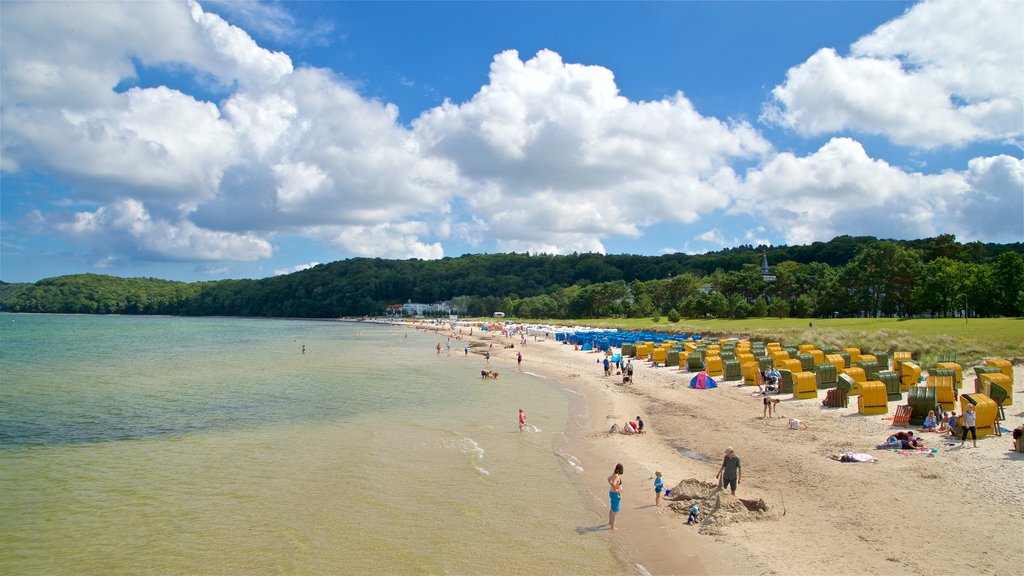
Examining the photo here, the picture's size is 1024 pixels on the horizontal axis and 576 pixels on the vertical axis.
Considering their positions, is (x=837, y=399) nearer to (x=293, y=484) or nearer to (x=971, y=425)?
(x=971, y=425)

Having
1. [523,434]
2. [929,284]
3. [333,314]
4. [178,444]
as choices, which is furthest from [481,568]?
[333,314]

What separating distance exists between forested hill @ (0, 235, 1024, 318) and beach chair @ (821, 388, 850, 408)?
1758 inches

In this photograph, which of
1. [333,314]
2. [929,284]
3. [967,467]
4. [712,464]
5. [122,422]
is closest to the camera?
[967,467]

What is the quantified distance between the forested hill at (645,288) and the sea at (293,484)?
5352cm

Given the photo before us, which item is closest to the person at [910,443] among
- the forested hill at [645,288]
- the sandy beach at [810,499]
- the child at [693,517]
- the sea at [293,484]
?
the sandy beach at [810,499]

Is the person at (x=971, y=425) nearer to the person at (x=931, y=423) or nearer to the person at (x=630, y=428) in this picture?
the person at (x=931, y=423)

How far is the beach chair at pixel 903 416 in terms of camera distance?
57.3ft

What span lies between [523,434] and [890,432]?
11.3m

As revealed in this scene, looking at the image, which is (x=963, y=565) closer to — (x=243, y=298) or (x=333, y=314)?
(x=333, y=314)

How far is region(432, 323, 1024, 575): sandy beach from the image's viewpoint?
941cm

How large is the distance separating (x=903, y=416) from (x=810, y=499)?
800cm

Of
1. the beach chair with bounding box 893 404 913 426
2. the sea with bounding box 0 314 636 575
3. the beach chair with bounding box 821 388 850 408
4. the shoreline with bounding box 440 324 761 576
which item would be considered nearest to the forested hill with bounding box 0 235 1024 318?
the beach chair with bounding box 821 388 850 408

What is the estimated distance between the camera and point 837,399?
21.2 metres

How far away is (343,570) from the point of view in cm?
968
